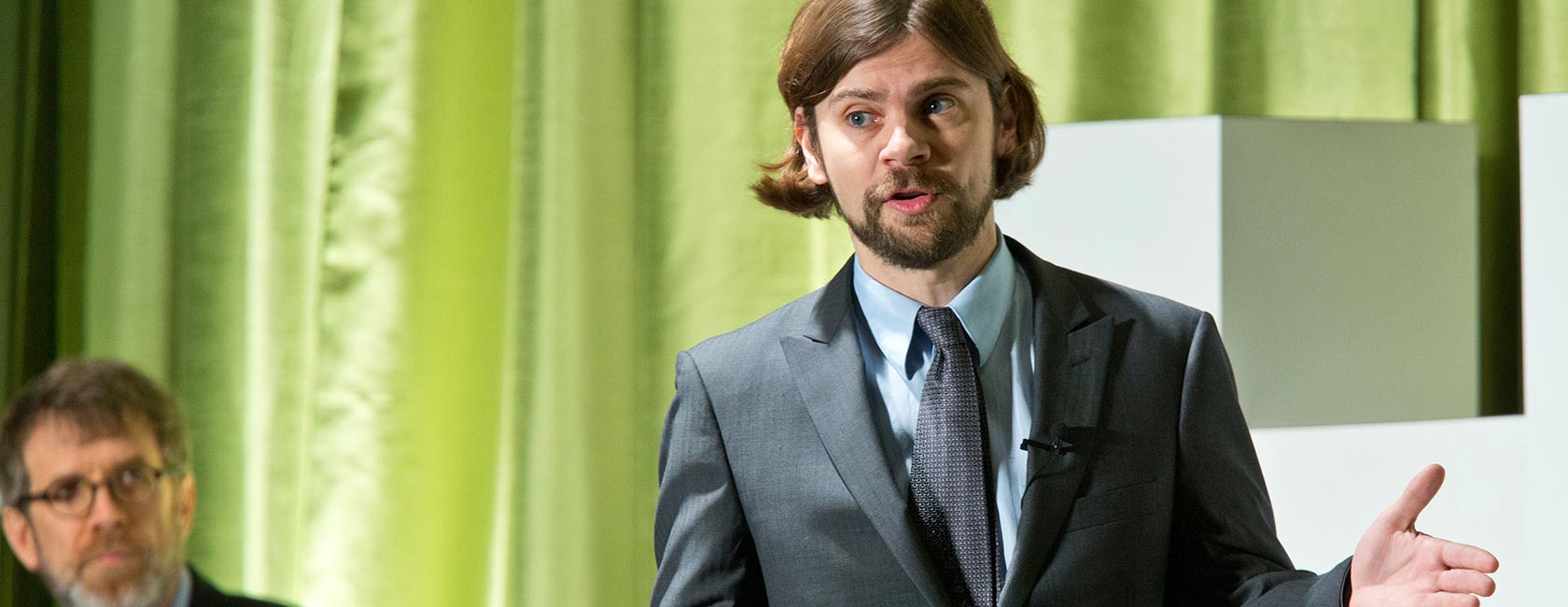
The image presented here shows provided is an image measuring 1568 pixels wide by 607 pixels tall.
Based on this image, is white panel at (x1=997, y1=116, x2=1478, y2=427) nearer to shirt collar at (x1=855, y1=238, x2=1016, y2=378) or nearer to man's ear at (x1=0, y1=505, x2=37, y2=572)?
shirt collar at (x1=855, y1=238, x2=1016, y2=378)

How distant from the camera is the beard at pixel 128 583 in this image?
1.37 m

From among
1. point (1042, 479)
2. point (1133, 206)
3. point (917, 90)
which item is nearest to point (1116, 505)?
point (1042, 479)

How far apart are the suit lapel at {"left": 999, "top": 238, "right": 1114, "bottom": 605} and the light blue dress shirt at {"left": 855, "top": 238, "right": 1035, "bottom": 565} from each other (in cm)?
2

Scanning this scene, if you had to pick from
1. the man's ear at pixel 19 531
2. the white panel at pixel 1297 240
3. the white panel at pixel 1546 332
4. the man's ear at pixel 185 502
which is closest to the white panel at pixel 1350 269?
the white panel at pixel 1297 240

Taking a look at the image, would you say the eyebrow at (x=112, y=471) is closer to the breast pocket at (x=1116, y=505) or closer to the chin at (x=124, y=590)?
the chin at (x=124, y=590)

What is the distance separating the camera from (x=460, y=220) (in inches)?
99.0

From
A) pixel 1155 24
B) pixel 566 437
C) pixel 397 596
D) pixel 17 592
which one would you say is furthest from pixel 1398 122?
pixel 17 592

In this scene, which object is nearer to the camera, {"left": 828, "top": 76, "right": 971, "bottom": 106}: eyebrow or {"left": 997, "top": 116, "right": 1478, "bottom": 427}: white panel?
{"left": 828, "top": 76, "right": 971, "bottom": 106}: eyebrow

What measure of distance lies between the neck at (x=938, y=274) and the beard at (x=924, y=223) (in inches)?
0.9

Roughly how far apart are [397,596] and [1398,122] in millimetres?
1628

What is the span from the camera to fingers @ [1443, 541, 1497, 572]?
1144 mm

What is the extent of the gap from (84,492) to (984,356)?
31.1 inches

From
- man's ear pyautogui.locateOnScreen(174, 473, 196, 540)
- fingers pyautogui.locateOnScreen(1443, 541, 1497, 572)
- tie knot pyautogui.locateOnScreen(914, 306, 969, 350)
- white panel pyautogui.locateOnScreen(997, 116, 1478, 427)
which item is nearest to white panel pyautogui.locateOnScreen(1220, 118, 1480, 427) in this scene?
white panel pyautogui.locateOnScreen(997, 116, 1478, 427)

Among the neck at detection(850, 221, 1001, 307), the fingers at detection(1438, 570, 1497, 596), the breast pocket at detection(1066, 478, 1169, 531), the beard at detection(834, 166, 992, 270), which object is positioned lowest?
the fingers at detection(1438, 570, 1497, 596)
